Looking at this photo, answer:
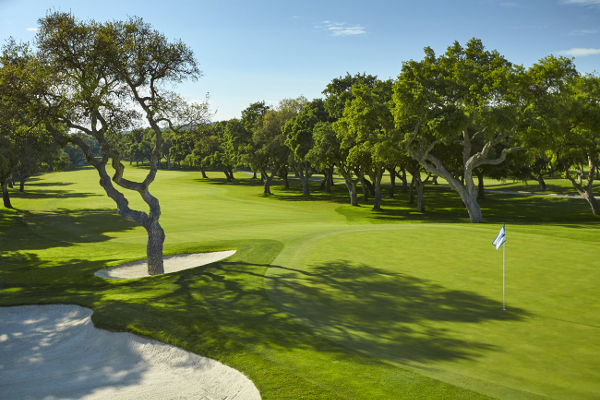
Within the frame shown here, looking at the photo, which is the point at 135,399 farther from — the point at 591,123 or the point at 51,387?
the point at 591,123

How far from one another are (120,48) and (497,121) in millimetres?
23117

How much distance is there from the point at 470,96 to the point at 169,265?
2459cm

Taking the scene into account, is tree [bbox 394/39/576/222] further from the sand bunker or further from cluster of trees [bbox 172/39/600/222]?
the sand bunker

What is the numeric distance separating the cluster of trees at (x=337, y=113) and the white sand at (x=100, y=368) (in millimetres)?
6362

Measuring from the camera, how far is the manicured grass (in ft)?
23.6

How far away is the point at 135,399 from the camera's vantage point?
24.3 ft

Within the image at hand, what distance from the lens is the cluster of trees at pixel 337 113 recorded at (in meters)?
16.1

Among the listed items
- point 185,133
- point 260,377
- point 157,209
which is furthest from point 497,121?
point 260,377

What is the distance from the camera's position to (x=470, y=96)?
30750 mm

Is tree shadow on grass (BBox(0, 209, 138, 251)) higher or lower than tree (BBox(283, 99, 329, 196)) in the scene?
lower

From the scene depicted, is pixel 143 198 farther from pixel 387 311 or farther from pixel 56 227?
pixel 56 227

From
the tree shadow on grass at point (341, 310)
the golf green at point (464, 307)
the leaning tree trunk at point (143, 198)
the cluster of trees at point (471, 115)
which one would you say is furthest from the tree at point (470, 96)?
the leaning tree trunk at point (143, 198)

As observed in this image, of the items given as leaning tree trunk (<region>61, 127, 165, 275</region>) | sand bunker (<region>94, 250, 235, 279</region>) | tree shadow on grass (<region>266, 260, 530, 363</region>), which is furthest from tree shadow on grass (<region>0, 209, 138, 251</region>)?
tree shadow on grass (<region>266, 260, 530, 363</region>)

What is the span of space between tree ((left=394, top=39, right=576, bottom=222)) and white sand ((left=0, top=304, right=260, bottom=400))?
25.5m
